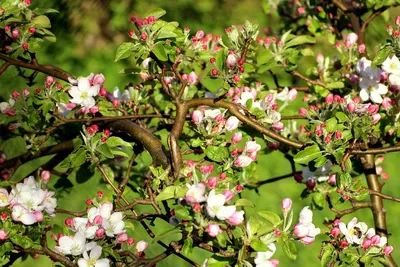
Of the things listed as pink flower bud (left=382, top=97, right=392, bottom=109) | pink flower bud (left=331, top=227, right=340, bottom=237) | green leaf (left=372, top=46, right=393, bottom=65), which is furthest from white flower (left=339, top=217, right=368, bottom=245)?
pink flower bud (left=382, top=97, right=392, bottom=109)

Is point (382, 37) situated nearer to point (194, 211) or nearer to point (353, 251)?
point (353, 251)

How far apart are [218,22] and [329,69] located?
2797 mm

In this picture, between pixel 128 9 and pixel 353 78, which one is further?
pixel 128 9

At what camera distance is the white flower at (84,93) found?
8.49 feet

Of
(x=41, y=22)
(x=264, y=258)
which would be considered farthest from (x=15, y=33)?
(x=264, y=258)

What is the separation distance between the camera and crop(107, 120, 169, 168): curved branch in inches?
94.4

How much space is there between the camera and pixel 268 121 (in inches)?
103

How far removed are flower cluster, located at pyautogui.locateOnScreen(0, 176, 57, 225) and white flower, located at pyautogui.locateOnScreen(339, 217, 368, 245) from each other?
1.01 m

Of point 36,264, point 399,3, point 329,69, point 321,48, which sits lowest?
point 36,264

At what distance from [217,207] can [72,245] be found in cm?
53

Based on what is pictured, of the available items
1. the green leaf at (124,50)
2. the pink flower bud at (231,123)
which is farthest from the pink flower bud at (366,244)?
the green leaf at (124,50)

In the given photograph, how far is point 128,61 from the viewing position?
5.66m

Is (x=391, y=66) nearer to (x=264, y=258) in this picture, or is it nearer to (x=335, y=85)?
(x=335, y=85)

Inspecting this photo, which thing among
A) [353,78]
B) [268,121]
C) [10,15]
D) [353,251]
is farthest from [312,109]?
[10,15]
